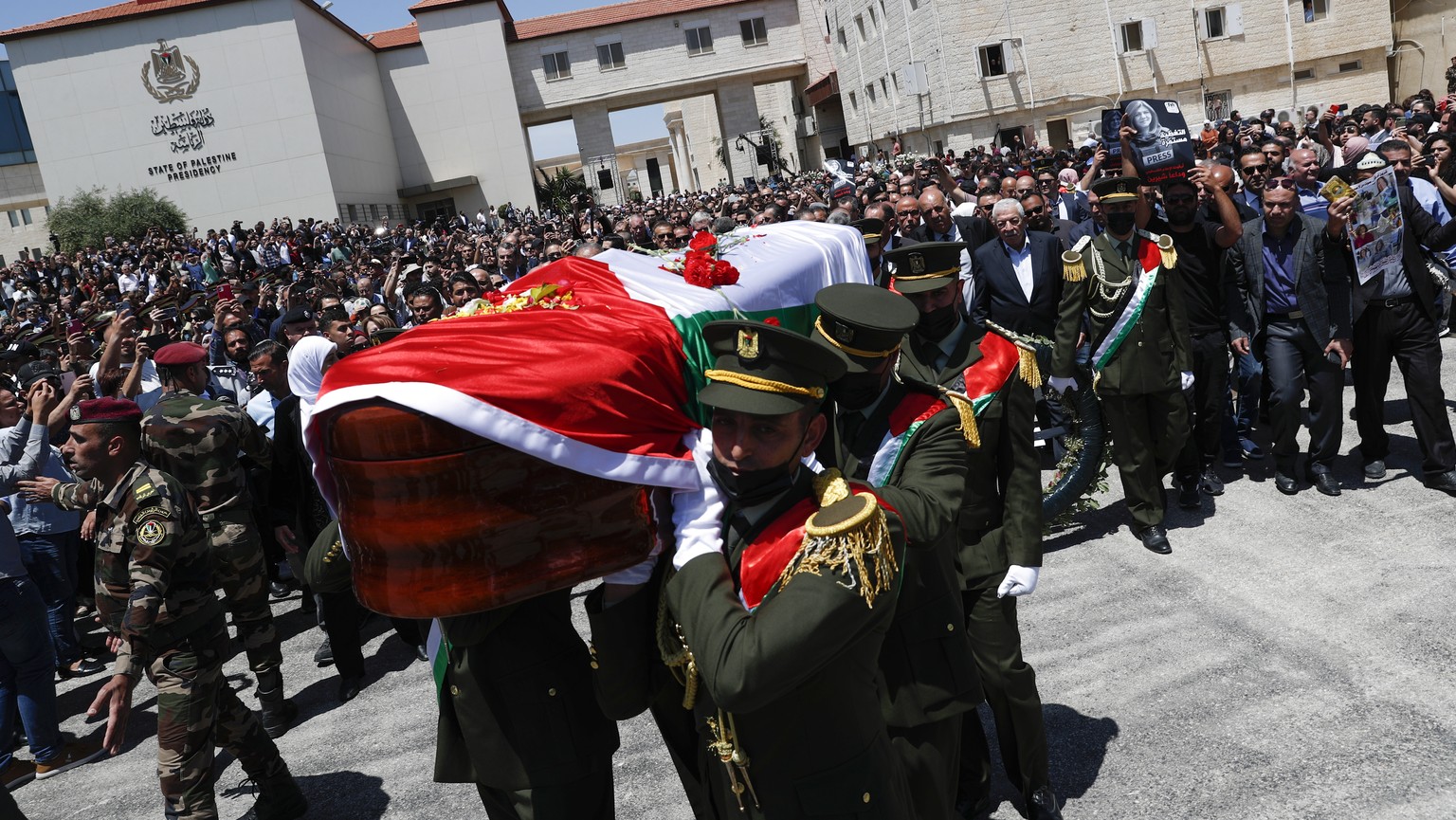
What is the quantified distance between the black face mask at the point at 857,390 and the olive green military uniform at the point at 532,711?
0.89 meters

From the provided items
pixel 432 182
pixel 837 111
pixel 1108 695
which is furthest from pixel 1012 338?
pixel 837 111

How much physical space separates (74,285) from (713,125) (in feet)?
134

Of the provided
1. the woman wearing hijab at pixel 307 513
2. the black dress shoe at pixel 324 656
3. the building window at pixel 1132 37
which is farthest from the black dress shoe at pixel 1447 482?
the building window at pixel 1132 37

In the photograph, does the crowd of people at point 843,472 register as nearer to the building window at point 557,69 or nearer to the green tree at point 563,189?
the green tree at point 563,189

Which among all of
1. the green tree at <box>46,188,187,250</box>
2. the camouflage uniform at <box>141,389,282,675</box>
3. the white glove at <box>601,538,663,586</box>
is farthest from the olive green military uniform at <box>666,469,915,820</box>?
the green tree at <box>46,188,187,250</box>

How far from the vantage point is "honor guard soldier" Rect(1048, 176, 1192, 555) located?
18.2 ft

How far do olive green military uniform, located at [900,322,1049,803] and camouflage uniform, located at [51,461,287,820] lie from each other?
8.68 ft

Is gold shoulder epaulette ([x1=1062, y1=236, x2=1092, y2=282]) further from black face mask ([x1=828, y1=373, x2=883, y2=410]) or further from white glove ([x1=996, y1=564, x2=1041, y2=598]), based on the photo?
black face mask ([x1=828, y1=373, x2=883, y2=410])

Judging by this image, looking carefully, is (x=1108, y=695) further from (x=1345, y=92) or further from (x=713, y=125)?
(x=713, y=125)

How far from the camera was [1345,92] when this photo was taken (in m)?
35.9

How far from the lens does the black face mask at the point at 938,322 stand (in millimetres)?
3340

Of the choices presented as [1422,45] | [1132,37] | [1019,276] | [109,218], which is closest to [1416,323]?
[1019,276]

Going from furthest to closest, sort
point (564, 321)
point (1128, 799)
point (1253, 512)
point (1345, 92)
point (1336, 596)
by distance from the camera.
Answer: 1. point (1345, 92)
2. point (1253, 512)
3. point (1336, 596)
4. point (1128, 799)
5. point (564, 321)

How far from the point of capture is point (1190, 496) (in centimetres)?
606
